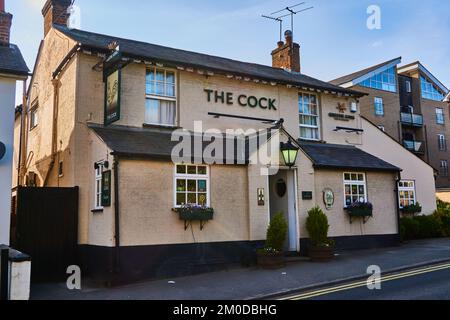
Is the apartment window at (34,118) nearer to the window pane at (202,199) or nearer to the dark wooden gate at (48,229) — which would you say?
the dark wooden gate at (48,229)

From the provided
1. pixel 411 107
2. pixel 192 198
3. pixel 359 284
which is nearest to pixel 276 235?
pixel 192 198

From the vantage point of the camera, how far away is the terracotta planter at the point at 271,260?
1298 cm

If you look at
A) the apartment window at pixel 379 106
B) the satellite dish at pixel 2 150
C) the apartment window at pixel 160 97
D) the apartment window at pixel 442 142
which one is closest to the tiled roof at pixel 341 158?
the apartment window at pixel 160 97

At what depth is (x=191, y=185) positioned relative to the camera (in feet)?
43.4

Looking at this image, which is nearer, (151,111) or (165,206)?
(165,206)

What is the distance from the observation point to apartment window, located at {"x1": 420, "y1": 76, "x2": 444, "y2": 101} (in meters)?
45.1

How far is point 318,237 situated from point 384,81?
30658mm

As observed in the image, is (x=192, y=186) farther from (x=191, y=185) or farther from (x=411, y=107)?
(x=411, y=107)

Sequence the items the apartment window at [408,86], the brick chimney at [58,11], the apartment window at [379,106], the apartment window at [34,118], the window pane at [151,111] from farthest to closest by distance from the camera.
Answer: the apartment window at [408,86] → the apartment window at [379,106] → the apartment window at [34,118] → the brick chimney at [58,11] → the window pane at [151,111]

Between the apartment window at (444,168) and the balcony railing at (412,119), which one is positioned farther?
the apartment window at (444,168)

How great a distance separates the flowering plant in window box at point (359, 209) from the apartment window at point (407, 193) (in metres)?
6.03

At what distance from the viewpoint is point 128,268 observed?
38.7 ft

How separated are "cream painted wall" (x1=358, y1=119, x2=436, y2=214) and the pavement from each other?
7.18m

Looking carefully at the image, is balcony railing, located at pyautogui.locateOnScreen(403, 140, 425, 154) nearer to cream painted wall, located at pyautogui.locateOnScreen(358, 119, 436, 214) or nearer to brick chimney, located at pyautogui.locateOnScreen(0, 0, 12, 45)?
cream painted wall, located at pyautogui.locateOnScreen(358, 119, 436, 214)
